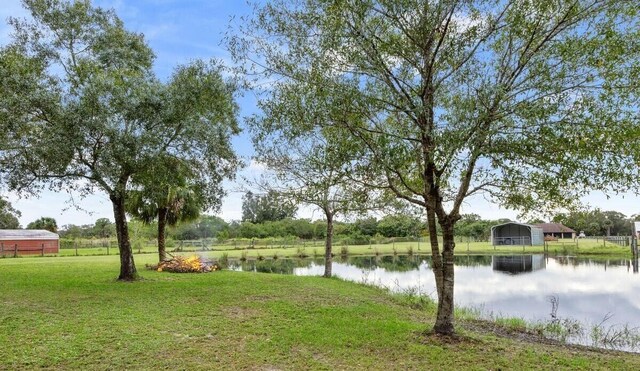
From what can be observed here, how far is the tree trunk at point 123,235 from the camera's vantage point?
1379cm

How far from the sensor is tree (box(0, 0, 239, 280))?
11391mm

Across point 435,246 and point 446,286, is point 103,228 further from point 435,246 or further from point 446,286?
point 446,286

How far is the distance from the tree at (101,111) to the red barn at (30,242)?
30315 mm

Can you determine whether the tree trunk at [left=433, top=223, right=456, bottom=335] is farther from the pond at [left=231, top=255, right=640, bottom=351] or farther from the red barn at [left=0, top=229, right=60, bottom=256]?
the red barn at [left=0, top=229, right=60, bottom=256]

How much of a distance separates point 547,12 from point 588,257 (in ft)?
108

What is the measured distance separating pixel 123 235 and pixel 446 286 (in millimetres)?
10500

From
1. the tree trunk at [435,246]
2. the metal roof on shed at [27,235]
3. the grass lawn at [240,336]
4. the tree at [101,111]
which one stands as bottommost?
the grass lawn at [240,336]

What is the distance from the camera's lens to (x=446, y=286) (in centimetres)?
761

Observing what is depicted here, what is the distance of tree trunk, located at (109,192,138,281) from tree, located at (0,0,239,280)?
3 centimetres

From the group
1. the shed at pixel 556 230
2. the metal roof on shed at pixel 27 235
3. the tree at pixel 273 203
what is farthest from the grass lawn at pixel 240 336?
the shed at pixel 556 230

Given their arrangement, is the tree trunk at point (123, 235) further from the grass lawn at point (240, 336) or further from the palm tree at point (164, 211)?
the palm tree at point (164, 211)

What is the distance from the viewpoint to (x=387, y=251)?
136ft

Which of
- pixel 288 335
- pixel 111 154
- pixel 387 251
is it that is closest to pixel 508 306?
pixel 288 335

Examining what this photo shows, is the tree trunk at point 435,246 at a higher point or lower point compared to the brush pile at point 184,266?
higher
